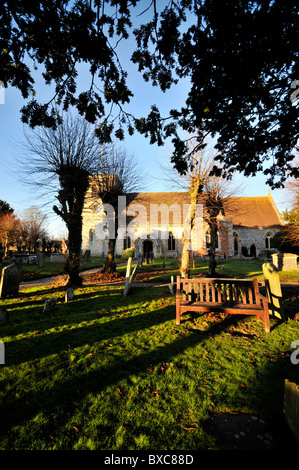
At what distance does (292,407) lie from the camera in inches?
77.5

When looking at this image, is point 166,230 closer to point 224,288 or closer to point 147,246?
point 147,246

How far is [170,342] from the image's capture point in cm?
409

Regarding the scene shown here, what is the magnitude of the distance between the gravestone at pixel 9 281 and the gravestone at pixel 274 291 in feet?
29.3

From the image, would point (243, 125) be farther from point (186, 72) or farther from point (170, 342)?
point (170, 342)

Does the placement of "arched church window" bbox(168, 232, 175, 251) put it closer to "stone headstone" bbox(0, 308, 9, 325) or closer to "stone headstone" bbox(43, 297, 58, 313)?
"stone headstone" bbox(43, 297, 58, 313)

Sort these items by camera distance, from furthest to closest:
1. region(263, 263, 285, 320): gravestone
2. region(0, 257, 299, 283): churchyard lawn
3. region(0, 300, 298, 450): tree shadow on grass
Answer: region(0, 257, 299, 283): churchyard lawn
region(263, 263, 285, 320): gravestone
region(0, 300, 298, 450): tree shadow on grass

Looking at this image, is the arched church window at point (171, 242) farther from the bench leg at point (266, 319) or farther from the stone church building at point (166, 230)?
the bench leg at point (266, 319)

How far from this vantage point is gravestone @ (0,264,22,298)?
7.20 meters

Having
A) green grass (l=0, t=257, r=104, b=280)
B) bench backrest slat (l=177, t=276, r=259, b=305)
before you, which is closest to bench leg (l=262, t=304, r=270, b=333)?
bench backrest slat (l=177, t=276, r=259, b=305)

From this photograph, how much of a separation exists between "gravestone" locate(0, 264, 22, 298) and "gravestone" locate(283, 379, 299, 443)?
866 centimetres

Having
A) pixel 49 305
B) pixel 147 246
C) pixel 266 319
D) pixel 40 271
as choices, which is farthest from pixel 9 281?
pixel 147 246

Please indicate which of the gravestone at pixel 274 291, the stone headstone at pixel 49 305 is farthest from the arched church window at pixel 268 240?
the stone headstone at pixel 49 305

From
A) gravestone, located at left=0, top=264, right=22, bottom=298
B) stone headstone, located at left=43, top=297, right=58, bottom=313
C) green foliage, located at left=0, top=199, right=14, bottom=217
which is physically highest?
green foliage, located at left=0, top=199, right=14, bottom=217

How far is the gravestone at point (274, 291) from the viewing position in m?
5.19
